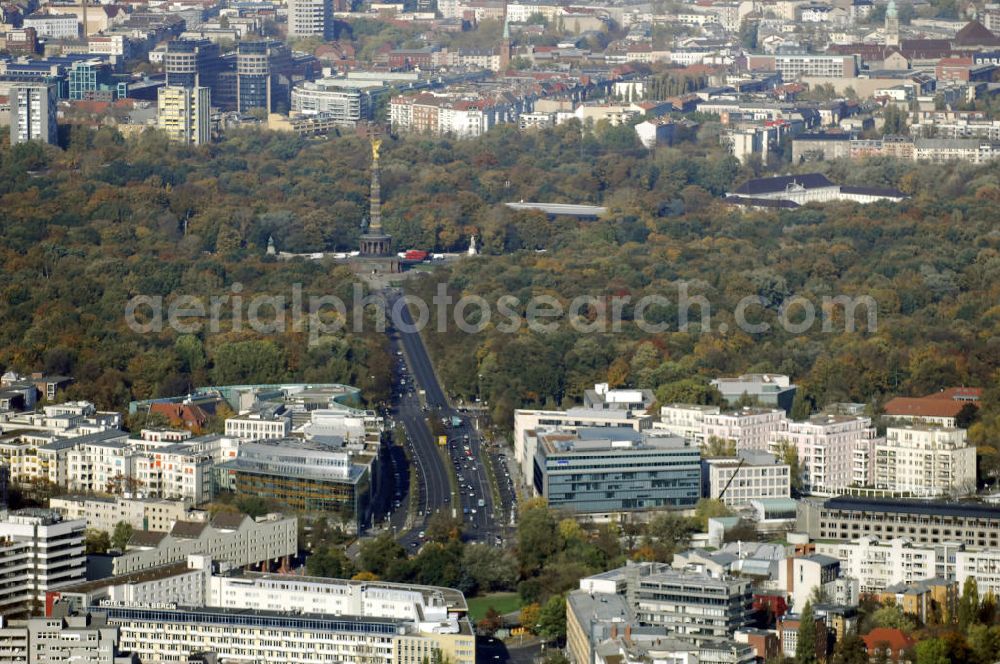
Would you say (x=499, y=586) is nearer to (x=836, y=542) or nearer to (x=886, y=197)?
(x=836, y=542)

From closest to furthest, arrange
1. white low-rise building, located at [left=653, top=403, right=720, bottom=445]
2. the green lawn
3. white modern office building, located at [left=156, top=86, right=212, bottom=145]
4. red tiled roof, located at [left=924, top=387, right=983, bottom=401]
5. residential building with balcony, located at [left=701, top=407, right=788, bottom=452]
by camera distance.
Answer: the green lawn → residential building with balcony, located at [left=701, top=407, right=788, bottom=452] → white low-rise building, located at [left=653, top=403, right=720, bottom=445] → red tiled roof, located at [left=924, top=387, right=983, bottom=401] → white modern office building, located at [left=156, top=86, right=212, bottom=145]

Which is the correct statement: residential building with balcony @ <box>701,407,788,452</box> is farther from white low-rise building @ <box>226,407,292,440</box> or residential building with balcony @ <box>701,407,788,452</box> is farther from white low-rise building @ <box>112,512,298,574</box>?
white low-rise building @ <box>112,512,298,574</box>

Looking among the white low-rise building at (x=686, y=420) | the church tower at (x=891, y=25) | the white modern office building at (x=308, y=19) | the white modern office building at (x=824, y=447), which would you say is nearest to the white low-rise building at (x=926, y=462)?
the white modern office building at (x=824, y=447)

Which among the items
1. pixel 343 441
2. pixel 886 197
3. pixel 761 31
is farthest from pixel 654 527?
pixel 761 31

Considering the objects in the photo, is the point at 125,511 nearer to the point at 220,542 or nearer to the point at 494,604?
the point at 220,542

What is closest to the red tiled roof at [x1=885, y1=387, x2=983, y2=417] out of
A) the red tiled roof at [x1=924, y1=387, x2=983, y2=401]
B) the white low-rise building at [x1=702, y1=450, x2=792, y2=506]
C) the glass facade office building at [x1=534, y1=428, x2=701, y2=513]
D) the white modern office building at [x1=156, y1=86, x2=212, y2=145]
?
the red tiled roof at [x1=924, y1=387, x2=983, y2=401]
